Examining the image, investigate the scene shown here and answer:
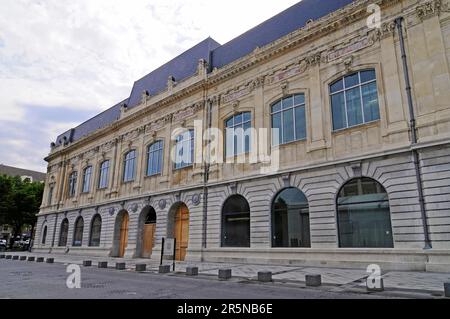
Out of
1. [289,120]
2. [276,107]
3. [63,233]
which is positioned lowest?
[63,233]

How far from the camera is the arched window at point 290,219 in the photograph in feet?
52.4

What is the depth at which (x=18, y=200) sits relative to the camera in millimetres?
43469

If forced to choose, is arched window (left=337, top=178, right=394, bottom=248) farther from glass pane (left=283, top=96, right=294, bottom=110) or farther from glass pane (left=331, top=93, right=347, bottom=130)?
glass pane (left=283, top=96, right=294, bottom=110)

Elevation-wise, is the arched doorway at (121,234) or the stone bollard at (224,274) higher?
the arched doorway at (121,234)

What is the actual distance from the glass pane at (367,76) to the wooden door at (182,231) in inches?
528

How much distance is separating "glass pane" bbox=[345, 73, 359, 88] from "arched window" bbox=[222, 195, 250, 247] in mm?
8234

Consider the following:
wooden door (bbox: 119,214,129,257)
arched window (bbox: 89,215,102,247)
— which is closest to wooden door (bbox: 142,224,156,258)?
wooden door (bbox: 119,214,129,257)

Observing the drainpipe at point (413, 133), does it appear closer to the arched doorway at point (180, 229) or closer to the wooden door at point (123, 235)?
the arched doorway at point (180, 229)

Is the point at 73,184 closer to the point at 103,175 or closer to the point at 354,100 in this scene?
the point at 103,175

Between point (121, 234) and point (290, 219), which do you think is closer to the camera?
point (290, 219)

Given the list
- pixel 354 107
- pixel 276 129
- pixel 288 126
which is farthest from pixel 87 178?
pixel 354 107

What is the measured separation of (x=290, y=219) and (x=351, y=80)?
7.54m

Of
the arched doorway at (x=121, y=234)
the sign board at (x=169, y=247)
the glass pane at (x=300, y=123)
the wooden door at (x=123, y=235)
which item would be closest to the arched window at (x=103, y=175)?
the arched doorway at (x=121, y=234)
